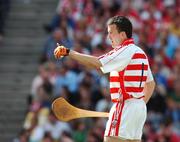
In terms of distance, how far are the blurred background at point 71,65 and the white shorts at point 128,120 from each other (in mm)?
5275

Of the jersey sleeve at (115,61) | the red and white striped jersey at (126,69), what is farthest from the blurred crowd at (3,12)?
the jersey sleeve at (115,61)

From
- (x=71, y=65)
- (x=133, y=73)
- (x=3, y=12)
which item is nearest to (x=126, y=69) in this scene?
(x=133, y=73)

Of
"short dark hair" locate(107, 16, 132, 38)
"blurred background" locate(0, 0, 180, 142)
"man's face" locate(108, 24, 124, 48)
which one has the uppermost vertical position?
"short dark hair" locate(107, 16, 132, 38)

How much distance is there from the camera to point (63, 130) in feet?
52.0

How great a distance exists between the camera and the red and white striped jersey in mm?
9562

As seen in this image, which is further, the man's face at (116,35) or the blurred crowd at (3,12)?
the blurred crowd at (3,12)

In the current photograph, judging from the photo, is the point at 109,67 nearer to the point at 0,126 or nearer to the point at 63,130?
the point at 63,130

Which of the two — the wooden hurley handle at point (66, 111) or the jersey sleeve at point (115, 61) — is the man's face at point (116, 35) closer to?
the jersey sleeve at point (115, 61)

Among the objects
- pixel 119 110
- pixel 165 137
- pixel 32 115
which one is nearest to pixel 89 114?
pixel 119 110

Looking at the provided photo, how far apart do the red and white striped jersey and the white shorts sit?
9 centimetres

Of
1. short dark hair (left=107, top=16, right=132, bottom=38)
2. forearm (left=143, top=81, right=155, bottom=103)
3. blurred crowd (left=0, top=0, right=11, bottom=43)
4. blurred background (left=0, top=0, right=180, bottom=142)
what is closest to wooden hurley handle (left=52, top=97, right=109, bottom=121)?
forearm (left=143, top=81, right=155, bottom=103)

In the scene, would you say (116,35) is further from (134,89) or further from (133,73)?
(134,89)

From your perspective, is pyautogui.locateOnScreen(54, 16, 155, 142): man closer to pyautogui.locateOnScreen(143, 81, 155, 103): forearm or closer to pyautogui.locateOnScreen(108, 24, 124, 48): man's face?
pyautogui.locateOnScreen(108, 24, 124, 48): man's face

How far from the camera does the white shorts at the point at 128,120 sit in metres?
9.67
